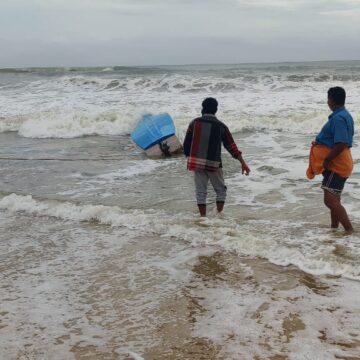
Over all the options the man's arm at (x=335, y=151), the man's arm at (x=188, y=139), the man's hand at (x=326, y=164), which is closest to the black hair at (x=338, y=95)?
the man's arm at (x=335, y=151)

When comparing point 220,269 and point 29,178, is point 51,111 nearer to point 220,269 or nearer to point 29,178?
point 29,178

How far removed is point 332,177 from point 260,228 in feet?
3.38

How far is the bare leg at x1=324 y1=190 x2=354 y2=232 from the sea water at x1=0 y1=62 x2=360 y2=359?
120 millimetres

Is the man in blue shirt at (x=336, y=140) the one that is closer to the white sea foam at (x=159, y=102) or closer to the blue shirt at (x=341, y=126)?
the blue shirt at (x=341, y=126)

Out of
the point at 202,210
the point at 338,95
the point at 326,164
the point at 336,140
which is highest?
the point at 338,95

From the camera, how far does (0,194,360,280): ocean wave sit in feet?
15.0

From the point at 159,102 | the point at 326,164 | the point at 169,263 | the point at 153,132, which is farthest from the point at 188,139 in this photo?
the point at 159,102

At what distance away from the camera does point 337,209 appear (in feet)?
17.3

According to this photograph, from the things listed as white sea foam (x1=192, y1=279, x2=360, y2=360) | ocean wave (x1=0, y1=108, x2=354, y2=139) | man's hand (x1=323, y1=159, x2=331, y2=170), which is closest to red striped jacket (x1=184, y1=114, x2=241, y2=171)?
man's hand (x1=323, y1=159, x2=331, y2=170)

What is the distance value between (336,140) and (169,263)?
2.09 metres

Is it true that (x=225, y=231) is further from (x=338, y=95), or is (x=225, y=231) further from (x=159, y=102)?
(x=159, y=102)

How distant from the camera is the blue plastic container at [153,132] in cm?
1124

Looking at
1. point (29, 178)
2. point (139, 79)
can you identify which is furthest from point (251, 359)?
point (139, 79)

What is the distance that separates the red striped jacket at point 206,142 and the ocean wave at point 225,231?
2.37 ft
